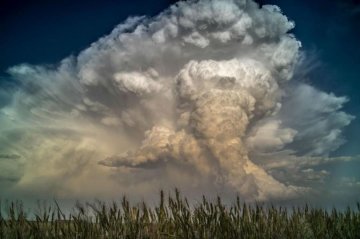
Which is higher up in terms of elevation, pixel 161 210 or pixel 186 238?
pixel 161 210

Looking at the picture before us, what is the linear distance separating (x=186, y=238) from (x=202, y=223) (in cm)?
62

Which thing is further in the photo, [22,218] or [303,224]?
[303,224]

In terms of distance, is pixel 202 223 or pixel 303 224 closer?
pixel 202 223

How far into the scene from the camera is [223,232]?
13.1 metres

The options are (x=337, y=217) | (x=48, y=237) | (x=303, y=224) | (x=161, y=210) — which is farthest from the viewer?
(x=337, y=217)

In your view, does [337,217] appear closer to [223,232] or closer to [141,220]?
[223,232]

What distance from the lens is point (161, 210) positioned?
13.3 meters

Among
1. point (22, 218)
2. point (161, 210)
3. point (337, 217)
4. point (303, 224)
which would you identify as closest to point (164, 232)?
point (161, 210)

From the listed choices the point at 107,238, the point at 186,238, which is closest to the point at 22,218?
the point at 107,238

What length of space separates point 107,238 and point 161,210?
177cm

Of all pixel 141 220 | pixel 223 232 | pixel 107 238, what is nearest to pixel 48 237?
pixel 107 238

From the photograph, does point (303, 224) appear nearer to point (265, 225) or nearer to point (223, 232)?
point (265, 225)

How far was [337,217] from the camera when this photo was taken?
18.5m

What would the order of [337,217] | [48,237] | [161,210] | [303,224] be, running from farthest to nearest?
1. [337,217]
2. [303,224]
3. [161,210]
4. [48,237]
